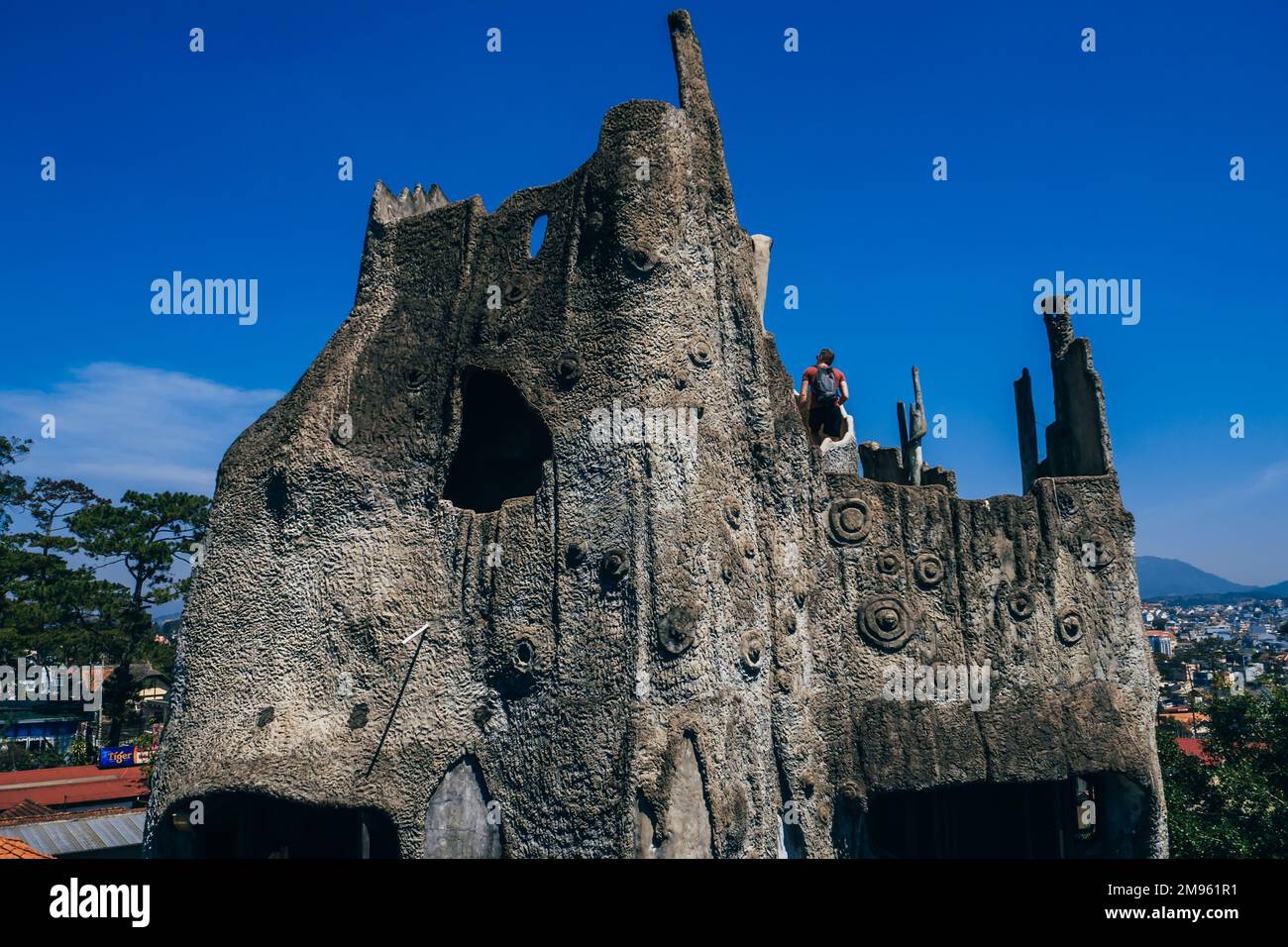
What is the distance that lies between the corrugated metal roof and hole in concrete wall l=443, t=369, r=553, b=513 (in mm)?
13017

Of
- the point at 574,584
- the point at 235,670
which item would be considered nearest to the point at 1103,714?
the point at 574,584

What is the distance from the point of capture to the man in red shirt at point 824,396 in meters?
14.5

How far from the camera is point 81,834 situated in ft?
71.3

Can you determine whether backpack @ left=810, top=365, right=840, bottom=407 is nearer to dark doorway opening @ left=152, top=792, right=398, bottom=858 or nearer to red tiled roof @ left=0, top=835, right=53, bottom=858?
dark doorway opening @ left=152, top=792, right=398, bottom=858

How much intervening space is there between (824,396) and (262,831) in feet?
28.4

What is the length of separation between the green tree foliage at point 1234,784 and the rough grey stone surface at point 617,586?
796 cm

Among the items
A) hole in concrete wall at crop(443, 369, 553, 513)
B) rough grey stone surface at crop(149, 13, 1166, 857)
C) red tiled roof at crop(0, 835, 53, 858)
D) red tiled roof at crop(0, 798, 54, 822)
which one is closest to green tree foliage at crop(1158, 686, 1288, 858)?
rough grey stone surface at crop(149, 13, 1166, 857)

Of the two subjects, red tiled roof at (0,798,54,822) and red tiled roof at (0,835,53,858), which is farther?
red tiled roof at (0,798,54,822)

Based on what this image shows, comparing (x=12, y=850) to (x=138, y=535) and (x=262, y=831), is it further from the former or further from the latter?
(x=138, y=535)

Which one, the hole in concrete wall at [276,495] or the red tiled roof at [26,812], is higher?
the hole in concrete wall at [276,495]

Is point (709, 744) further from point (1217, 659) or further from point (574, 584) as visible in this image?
point (1217, 659)

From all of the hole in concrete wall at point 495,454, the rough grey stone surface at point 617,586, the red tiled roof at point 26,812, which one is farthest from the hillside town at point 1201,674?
the red tiled roof at point 26,812

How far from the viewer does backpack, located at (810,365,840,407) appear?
47.5 ft

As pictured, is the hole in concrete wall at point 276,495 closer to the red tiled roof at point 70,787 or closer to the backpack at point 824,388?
the backpack at point 824,388
